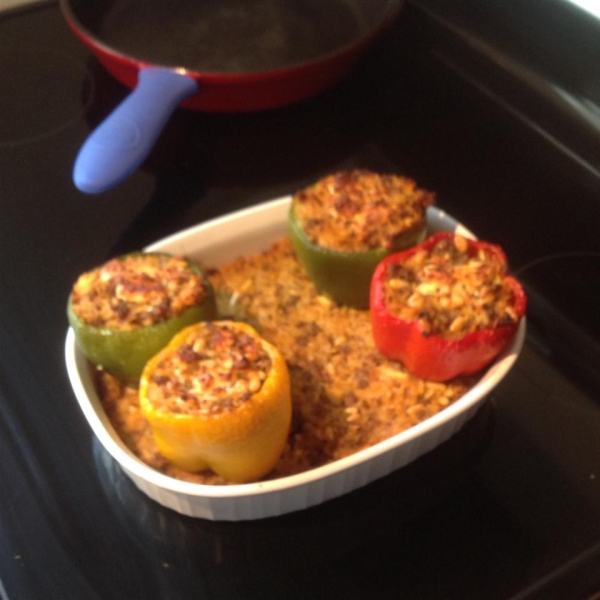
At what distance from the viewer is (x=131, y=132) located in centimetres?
92

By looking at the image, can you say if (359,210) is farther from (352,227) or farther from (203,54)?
(203,54)

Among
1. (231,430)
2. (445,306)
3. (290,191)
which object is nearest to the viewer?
(231,430)

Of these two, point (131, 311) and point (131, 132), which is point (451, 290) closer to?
point (131, 311)

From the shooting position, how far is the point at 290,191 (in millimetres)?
1049

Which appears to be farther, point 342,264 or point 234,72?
point 234,72

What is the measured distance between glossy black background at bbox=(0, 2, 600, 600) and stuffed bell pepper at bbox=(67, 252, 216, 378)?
0.11 meters

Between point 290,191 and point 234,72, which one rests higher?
point 234,72

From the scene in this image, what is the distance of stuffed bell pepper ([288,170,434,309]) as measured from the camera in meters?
0.82

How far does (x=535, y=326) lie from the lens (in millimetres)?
906

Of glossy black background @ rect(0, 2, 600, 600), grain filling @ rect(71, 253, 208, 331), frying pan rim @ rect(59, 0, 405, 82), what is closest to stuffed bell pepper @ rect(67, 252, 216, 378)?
grain filling @ rect(71, 253, 208, 331)

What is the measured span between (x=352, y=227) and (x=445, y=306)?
0.14m

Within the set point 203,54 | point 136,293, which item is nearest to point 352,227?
point 136,293

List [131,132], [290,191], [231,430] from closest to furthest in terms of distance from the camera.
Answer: [231,430] → [131,132] → [290,191]

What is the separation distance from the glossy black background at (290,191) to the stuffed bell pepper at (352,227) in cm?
19
